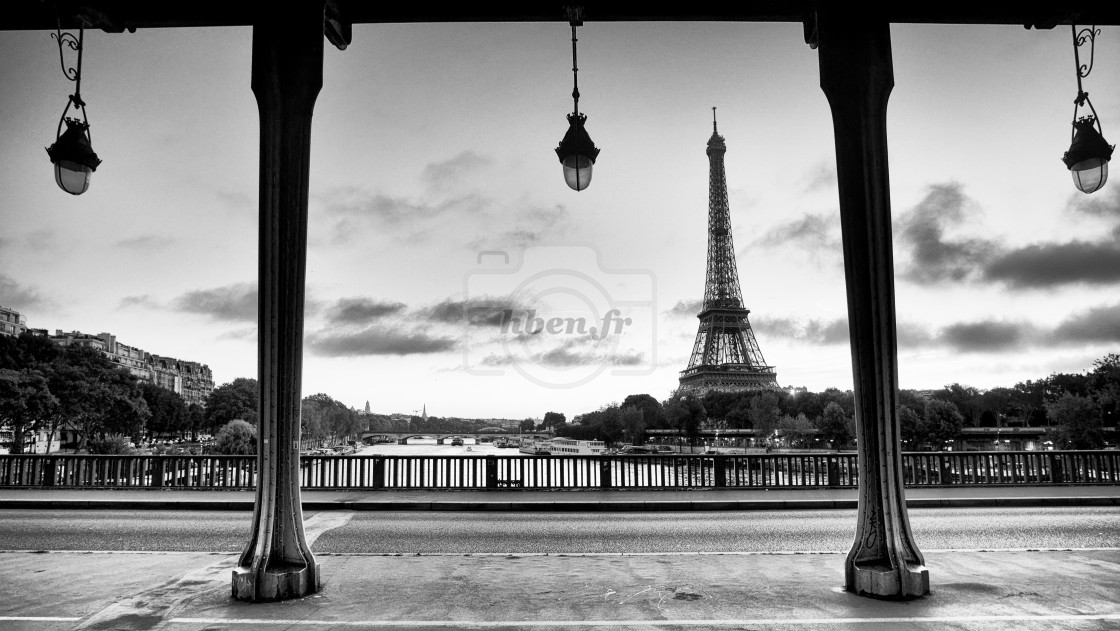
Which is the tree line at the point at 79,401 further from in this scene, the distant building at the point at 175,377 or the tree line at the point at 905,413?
the distant building at the point at 175,377

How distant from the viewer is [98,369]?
76.8 metres

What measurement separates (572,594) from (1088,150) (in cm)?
646

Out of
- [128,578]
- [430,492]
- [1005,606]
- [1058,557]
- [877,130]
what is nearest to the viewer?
[1005,606]

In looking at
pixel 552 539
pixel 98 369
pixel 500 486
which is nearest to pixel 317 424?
pixel 98 369

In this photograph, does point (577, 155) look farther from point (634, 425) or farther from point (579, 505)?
point (634, 425)

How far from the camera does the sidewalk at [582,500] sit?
48.0ft

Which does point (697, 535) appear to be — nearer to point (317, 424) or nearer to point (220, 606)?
point (220, 606)

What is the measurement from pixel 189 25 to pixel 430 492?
11.7 m

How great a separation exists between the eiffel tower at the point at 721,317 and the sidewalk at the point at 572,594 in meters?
78.1

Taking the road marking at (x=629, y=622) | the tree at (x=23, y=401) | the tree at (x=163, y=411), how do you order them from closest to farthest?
1. the road marking at (x=629, y=622)
2. the tree at (x=23, y=401)
3. the tree at (x=163, y=411)

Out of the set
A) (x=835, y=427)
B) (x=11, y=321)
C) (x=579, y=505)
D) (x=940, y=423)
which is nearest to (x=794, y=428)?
(x=835, y=427)

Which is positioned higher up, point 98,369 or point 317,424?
point 98,369

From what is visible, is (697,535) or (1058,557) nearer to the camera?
(1058,557)

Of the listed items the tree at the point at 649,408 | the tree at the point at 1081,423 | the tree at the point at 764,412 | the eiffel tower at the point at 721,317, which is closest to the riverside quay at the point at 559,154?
the tree at the point at 1081,423
